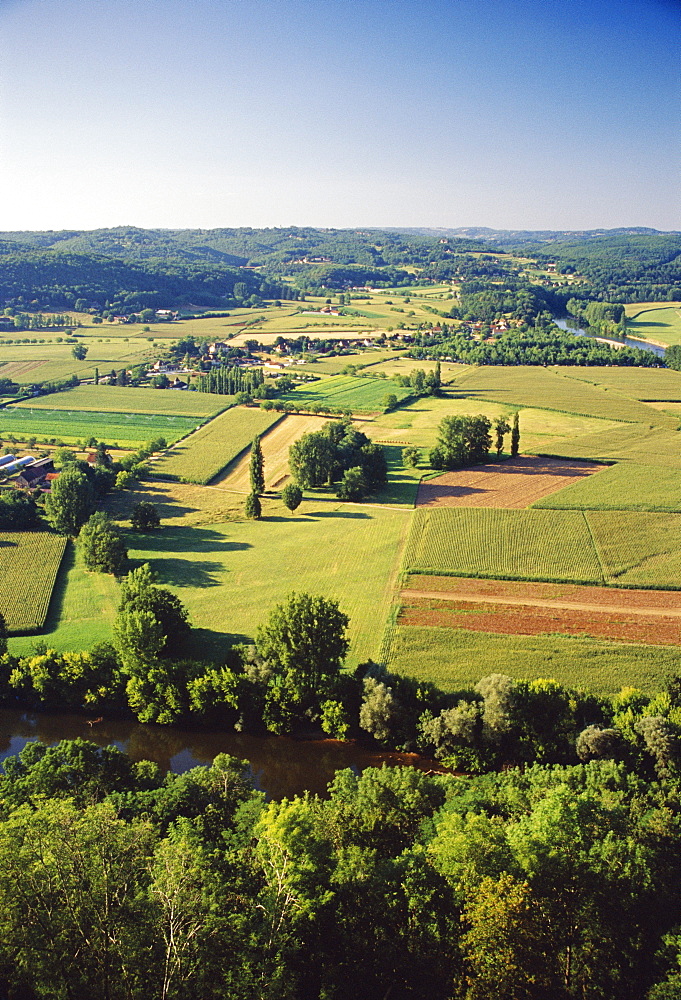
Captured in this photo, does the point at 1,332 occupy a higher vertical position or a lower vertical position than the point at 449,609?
higher

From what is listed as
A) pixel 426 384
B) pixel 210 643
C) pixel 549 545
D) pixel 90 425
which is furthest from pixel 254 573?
pixel 426 384

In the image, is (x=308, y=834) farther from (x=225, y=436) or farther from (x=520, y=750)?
(x=225, y=436)

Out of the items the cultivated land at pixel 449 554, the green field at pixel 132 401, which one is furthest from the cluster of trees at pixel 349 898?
the green field at pixel 132 401

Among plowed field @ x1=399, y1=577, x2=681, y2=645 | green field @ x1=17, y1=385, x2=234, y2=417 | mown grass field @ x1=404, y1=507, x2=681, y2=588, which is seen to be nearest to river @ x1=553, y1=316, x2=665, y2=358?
green field @ x1=17, y1=385, x2=234, y2=417

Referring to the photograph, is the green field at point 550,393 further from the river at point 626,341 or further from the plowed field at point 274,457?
the river at point 626,341

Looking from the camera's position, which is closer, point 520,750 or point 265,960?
point 265,960

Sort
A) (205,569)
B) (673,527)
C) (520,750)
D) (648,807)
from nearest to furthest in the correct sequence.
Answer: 1. (648,807)
2. (520,750)
3. (205,569)
4. (673,527)

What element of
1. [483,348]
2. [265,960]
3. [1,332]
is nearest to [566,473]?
[265,960]
